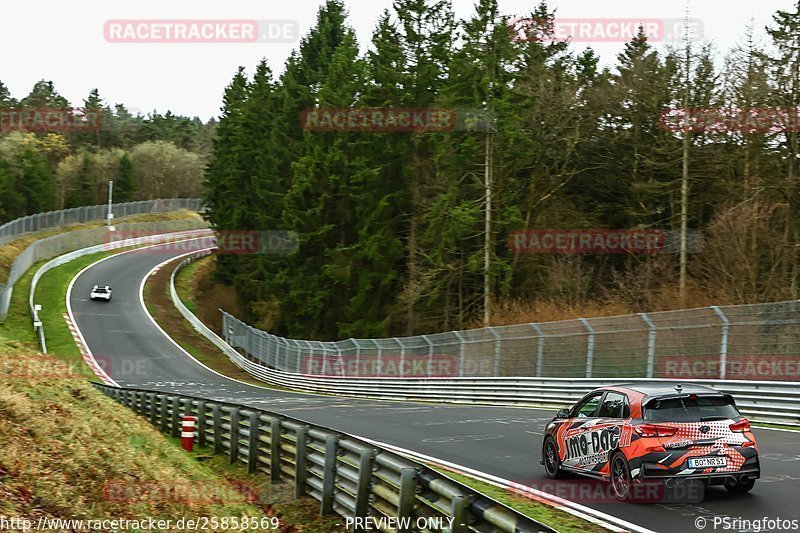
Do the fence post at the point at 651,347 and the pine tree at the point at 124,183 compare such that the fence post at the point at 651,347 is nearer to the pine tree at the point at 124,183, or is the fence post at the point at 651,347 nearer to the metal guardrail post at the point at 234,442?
the metal guardrail post at the point at 234,442

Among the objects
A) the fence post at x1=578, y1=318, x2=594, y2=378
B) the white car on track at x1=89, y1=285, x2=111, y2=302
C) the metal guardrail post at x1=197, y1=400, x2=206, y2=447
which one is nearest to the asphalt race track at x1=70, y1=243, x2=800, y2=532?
the fence post at x1=578, y1=318, x2=594, y2=378

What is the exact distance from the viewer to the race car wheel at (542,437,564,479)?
41.8ft

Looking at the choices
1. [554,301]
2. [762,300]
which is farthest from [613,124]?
[762,300]

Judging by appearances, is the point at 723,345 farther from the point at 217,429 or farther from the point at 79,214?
the point at 79,214

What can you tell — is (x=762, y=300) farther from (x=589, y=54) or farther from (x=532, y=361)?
(x=589, y=54)

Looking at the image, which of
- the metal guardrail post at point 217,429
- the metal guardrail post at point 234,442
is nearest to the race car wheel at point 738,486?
the metal guardrail post at point 234,442

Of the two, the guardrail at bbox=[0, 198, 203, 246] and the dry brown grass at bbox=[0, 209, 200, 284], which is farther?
the guardrail at bbox=[0, 198, 203, 246]

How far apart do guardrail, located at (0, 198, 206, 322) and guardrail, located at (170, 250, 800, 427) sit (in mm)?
19617

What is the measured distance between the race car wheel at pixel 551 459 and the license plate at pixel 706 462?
104 inches

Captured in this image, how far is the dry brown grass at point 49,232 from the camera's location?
6962cm

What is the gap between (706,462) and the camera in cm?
1030

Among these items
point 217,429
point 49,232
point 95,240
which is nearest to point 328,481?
point 217,429

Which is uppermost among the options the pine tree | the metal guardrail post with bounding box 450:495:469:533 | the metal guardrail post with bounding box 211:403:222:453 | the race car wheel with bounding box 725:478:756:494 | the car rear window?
the pine tree

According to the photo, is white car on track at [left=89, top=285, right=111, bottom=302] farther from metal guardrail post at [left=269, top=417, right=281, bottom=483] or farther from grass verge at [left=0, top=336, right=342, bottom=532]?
metal guardrail post at [left=269, top=417, right=281, bottom=483]
